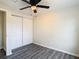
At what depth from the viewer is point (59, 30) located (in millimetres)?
3596

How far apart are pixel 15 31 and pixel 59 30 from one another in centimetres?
253

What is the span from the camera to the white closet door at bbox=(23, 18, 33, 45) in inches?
175

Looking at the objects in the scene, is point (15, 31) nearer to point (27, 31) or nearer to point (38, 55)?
point (27, 31)

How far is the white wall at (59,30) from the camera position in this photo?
3100 mm

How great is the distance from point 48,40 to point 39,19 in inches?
64.4

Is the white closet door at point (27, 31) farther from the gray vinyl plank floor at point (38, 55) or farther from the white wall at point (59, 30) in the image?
the gray vinyl plank floor at point (38, 55)

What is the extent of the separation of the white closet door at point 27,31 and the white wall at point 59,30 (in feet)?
1.70

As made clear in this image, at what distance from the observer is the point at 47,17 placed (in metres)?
4.14

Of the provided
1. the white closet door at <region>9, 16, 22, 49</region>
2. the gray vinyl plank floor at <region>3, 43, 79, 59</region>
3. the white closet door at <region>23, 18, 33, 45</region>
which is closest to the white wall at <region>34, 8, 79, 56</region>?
the gray vinyl plank floor at <region>3, 43, 79, 59</region>

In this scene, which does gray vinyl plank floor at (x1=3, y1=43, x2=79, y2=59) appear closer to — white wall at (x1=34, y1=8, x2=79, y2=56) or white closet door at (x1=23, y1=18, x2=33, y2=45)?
white wall at (x1=34, y1=8, x2=79, y2=56)

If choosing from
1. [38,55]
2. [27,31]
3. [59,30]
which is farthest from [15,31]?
[59,30]

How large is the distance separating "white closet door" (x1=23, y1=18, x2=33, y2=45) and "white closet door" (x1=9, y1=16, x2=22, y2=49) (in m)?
0.36

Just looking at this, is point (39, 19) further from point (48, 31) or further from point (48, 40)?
point (48, 40)

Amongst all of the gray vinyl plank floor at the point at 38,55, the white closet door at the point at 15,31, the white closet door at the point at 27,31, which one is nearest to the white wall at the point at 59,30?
the gray vinyl plank floor at the point at 38,55
